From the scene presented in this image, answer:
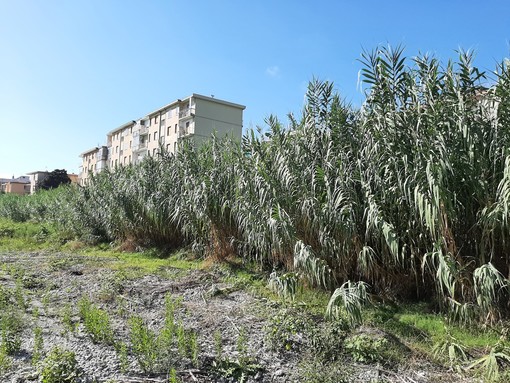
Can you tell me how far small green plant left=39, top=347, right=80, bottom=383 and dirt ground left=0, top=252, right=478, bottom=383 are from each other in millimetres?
95

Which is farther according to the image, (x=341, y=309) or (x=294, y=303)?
(x=294, y=303)

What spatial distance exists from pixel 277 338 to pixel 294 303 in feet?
4.72

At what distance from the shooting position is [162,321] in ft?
15.8

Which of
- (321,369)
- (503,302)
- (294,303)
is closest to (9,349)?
(321,369)

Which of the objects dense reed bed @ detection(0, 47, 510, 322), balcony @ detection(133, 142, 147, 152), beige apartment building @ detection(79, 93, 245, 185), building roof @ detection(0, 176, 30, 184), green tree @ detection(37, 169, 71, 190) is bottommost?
dense reed bed @ detection(0, 47, 510, 322)

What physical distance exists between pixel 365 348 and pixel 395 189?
2113mm

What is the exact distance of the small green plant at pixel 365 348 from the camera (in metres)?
3.69

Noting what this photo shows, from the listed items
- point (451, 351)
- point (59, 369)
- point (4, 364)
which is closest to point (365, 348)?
point (451, 351)

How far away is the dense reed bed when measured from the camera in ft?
14.5

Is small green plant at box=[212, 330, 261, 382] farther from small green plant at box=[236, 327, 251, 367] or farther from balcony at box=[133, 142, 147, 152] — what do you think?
balcony at box=[133, 142, 147, 152]

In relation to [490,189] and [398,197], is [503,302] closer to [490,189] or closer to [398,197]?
[490,189]

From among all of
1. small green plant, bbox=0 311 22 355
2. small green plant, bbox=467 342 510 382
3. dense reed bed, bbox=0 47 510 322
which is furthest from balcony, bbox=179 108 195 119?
small green plant, bbox=467 342 510 382

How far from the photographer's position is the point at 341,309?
4473mm

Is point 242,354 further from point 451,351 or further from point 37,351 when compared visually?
point 451,351
